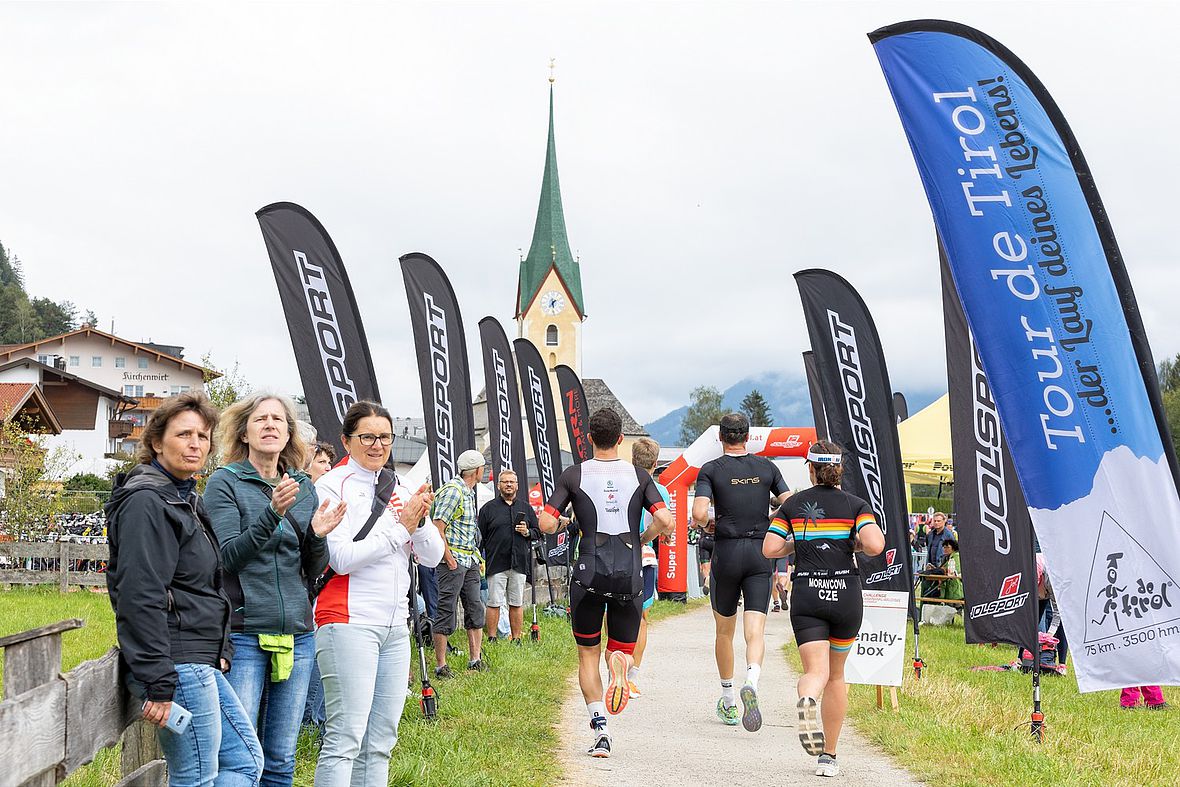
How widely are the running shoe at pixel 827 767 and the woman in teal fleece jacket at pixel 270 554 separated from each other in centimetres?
337

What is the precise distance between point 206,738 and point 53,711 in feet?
1.72

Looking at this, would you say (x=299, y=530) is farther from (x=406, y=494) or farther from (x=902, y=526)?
(x=902, y=526)

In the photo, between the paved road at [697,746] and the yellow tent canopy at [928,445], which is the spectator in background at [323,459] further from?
the yellow tent canopy at [928,445]

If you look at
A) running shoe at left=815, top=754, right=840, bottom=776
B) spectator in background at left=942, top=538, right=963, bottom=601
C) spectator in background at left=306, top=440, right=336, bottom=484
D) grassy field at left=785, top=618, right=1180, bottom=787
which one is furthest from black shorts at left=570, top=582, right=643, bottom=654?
spectator in background at left=942, top=538, right=963, bottom=601

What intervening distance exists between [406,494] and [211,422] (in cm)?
112

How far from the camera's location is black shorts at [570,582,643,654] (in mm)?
6805

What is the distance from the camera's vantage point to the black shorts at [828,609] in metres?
6.46

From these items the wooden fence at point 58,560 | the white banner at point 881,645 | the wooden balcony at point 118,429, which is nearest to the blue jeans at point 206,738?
the white banner at point 881,645

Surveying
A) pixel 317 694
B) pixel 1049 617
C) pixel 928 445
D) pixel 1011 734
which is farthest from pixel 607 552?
pixel 928 445

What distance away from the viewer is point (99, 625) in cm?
1341

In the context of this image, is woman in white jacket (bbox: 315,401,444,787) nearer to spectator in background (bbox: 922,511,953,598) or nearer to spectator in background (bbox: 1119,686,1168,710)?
spectator in background (bbox: 1119,686,1168,710)

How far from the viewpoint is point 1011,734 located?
7.60m

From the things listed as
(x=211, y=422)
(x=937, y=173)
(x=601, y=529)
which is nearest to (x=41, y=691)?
(x=211, y=422)

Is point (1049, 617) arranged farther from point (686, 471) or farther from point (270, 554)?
point (270, 554)
